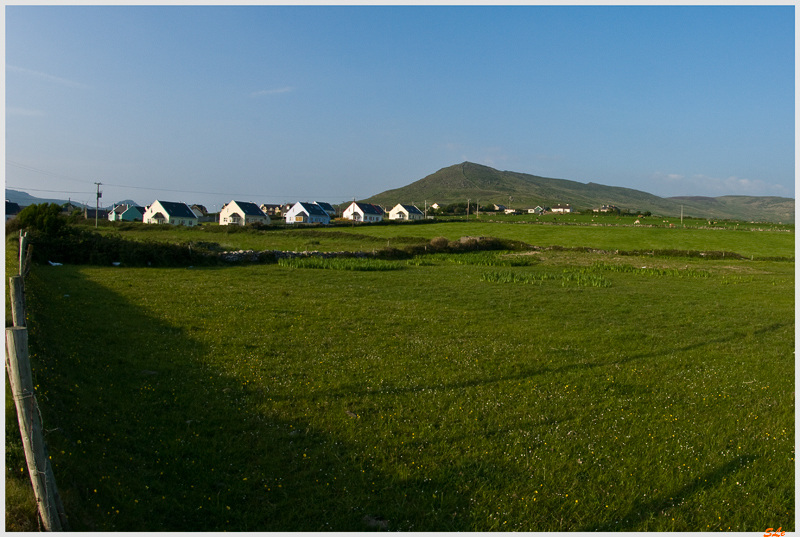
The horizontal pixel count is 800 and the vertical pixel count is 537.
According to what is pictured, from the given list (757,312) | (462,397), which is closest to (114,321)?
(462,397)

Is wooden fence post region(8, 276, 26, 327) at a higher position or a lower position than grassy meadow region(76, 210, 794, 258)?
lower

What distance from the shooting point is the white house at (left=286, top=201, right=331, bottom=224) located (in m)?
120

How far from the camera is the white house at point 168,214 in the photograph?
100 meters

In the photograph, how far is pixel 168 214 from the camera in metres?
99.9

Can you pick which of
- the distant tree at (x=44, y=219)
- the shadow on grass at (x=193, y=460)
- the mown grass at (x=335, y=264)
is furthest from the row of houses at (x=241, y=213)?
the shadow on grass at (x=193, y=460)

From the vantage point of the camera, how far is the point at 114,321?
14.1 m

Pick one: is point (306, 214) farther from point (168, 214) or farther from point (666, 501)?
point (666, 501)

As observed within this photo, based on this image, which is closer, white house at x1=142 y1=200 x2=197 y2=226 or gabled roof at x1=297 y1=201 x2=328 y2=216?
white house at x1=142 y1=200 x2=197 y2=226

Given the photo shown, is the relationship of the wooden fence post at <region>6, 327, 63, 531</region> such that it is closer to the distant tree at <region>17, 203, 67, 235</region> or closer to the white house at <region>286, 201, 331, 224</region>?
the distant tree at <region>17, 203, 67, 235</region>

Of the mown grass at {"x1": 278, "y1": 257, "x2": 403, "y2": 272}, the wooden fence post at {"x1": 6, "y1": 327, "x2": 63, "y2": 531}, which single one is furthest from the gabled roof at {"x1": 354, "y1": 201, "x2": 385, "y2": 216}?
the wooden fence post at {"x1": 6, "y1": 327, "x2": 63, "y2": 531}

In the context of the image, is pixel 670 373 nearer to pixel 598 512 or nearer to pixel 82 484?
pixel 598 512

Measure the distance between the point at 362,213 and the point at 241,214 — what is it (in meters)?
33.0

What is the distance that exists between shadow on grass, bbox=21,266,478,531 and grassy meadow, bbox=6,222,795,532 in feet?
0.10

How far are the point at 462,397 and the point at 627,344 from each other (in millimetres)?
6751
